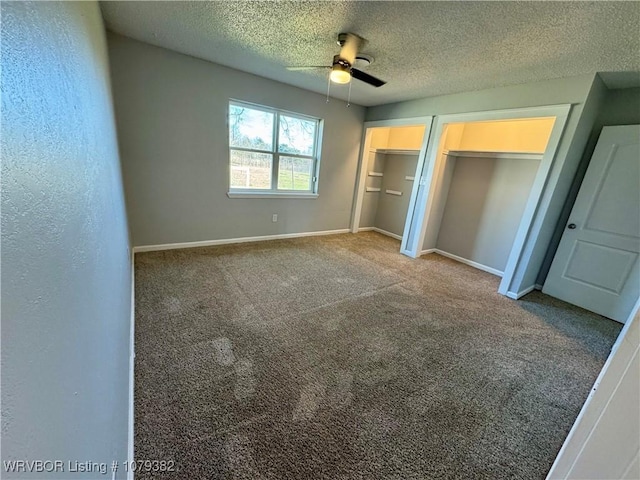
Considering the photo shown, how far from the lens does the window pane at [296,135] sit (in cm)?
397

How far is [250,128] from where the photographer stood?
369cm

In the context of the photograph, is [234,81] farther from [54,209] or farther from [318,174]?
[54,209]

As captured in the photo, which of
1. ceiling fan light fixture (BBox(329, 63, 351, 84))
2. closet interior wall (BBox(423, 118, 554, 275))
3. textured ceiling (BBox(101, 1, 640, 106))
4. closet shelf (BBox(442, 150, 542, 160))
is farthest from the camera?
closet interior wall (BBox(423, 118, 554, 275))

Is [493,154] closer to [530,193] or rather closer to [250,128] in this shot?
[530,193]

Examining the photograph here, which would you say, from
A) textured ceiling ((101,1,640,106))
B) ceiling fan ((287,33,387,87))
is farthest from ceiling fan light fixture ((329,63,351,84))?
textured ceiling ((101,1,640,106))

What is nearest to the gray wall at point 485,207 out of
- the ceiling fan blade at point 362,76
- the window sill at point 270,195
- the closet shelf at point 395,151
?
the closet shelf at point 395,151

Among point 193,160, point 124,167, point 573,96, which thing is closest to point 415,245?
point 573,96

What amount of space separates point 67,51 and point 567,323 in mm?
4089

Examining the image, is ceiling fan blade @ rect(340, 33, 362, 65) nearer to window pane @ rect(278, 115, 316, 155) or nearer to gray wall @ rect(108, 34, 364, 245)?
gray wall @ rect(108, 34, 364, 245)

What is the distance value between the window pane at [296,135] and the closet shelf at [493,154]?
83.3 inches

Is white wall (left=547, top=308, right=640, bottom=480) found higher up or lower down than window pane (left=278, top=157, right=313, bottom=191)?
lower down

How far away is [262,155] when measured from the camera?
153 inches

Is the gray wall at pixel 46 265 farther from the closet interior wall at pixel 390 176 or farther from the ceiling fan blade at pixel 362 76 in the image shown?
the closet interior wall at pixel 390 176

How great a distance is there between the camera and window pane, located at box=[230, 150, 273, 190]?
3.72 m
